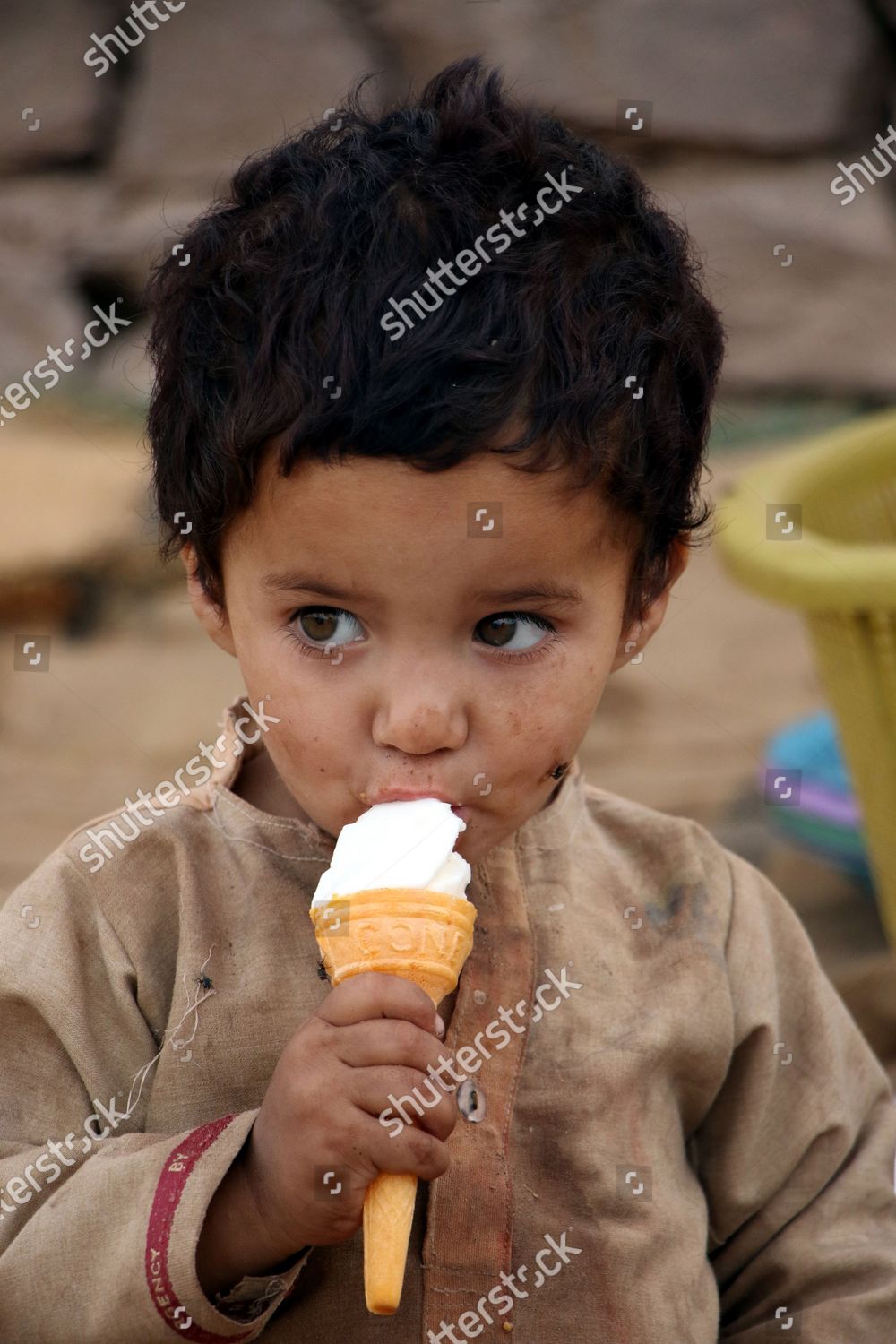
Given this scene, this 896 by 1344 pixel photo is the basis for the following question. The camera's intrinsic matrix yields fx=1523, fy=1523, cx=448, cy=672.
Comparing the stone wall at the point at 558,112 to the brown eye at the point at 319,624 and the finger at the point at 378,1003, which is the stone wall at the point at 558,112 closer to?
the brown eye at the point at 319,624

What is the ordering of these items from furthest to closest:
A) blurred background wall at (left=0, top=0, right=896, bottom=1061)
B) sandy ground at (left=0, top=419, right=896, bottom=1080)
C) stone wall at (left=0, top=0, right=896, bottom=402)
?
stone wall at (left=0, top=0, right=896, bottom=402)
blurred background wall at (left=0, top=0, right=896, bottom=1061)
sandy ground at (left=0, top=419, right=896, bottom=1080)

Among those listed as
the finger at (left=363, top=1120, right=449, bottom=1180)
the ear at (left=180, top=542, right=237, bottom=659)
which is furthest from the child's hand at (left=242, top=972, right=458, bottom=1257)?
the ear at (left=180, top=542, right=237, bottom=659)

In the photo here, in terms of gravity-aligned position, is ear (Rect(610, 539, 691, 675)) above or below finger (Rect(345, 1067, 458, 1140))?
below

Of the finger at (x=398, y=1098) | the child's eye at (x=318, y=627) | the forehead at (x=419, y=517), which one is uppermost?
the forehead at (x=419, y=517)

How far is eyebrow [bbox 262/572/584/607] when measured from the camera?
1463 millimetres

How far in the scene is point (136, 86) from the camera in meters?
6.27

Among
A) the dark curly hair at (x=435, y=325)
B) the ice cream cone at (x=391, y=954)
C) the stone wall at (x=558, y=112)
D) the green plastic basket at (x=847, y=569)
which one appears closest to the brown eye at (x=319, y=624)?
the dark curly hair at (x=435, y=325)

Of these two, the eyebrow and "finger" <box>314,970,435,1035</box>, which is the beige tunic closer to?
"finger" <box>314,970,435,1035</box>

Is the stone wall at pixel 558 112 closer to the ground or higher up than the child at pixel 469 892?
closer to the ground

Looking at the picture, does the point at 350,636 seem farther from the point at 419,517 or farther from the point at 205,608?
the point at 205,608

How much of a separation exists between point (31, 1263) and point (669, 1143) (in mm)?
735

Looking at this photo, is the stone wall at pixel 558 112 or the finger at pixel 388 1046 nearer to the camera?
the finger at pixel 388 1046

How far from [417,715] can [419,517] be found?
7.3 inches

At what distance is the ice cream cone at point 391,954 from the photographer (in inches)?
53.0
